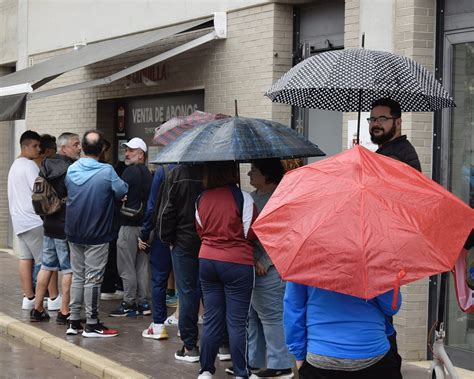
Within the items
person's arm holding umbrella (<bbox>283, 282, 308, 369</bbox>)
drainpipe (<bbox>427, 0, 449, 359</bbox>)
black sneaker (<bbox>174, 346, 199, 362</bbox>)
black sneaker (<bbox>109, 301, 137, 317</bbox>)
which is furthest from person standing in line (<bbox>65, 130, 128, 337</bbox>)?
person's arm holding umbrella (<bbox>283, 282, 308, 369</bbox>)

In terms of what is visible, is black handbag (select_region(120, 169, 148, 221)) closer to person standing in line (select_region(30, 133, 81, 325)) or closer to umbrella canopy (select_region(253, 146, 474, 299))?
person standing in line (select_region(30, 133, 81, 325))

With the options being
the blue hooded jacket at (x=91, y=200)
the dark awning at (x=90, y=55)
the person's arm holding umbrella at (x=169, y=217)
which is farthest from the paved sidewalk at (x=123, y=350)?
the dark awning at (x=90, y=55)

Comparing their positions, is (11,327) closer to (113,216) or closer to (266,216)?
(113,216)

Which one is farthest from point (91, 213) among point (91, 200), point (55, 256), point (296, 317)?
point (296, 317)

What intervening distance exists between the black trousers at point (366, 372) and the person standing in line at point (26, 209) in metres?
7.00

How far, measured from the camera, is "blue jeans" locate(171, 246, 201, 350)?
8.30 metres

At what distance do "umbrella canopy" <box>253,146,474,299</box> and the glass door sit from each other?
14.4 feet

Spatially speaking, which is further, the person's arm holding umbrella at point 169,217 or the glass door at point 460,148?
the glass door at point 460,148

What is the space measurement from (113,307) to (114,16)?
469cm

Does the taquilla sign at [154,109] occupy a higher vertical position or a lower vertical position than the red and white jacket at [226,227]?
higher

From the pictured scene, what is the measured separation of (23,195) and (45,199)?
3.65 feet

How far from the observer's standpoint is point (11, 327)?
10.6m

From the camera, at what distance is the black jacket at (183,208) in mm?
8211

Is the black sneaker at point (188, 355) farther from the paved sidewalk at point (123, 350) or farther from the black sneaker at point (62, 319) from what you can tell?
the black sneaker at point (62, 319)
